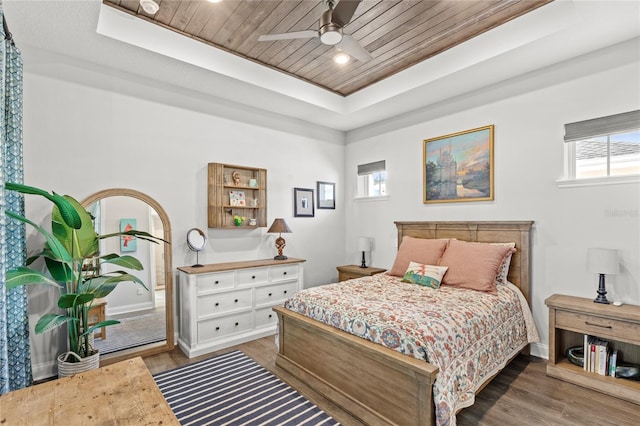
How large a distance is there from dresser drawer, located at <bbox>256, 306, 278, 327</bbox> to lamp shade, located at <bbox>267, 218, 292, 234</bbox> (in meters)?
0.95

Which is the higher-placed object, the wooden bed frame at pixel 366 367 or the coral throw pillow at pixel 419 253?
the coral throw pillow at pixel 419 253

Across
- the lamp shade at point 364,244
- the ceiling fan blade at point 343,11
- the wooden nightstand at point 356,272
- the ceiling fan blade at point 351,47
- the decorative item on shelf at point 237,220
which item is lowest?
the wooden nightstand at point 356,272

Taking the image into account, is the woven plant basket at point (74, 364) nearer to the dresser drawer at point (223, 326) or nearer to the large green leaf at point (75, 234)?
the large green leaf at point (75, 234)

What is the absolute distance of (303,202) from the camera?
483 cm

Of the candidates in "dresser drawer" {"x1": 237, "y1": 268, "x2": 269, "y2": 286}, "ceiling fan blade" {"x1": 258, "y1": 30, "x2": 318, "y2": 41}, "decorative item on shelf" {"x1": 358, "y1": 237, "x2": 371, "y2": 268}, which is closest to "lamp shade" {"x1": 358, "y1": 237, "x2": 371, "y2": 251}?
"decorative item on shelf" {"x1": 358, "y1": 237, "x2": 371, "y2": 268}

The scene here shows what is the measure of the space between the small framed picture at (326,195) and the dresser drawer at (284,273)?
4.07 feet

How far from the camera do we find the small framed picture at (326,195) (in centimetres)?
506

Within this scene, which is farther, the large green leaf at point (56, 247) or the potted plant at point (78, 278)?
the potted plant at point (78, 278)

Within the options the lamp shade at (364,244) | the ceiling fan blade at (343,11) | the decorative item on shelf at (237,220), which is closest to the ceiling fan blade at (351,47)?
the ceiling fan blade at (343,11)

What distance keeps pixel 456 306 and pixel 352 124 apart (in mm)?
3306

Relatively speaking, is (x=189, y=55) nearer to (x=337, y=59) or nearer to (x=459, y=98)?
(x=337, y=59)

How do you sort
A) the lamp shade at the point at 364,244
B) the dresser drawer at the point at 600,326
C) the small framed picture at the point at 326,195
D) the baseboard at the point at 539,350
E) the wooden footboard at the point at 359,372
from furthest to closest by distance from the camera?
the small framed picture at the point at 326,195
the lamp shade at the point at 364,244
the baseboard at the point at 539,350
the dresser drawer at the point at 600,326
the wooden footboard at the point at 359,372

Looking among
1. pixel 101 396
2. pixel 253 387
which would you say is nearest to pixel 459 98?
pixel 253 387

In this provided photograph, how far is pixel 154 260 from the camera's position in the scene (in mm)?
3506
